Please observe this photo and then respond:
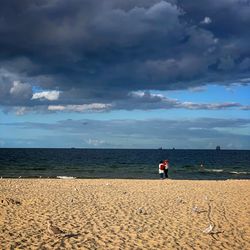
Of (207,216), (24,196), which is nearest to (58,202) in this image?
(24,196)

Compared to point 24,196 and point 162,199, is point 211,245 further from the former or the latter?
point 24,196

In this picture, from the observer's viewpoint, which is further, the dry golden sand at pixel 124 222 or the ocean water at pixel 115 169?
the ocean water at pixel 115 169

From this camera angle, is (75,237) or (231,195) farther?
(231,195)

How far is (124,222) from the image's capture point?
13.4 meters

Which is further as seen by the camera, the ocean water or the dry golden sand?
the ocean water

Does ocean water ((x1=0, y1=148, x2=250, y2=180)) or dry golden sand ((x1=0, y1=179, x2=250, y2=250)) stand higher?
dry golden sand ((x1=0, y1=179, x2=250, y2=250))

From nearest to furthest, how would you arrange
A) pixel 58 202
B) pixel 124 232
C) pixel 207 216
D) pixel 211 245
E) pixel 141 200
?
pixel 211 245 < pixel 124 232 < pixel 207 216 < pixel 58 202 < pixel 141 200

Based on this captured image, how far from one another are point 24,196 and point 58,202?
273cm

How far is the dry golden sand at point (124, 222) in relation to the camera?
10750 mm

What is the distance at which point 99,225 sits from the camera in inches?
505

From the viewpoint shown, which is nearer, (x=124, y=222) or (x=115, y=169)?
(x=124, y=222)

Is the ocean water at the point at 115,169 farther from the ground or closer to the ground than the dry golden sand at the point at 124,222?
closer to the ground

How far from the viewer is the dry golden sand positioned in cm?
1075

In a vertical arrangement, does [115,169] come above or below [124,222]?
below
